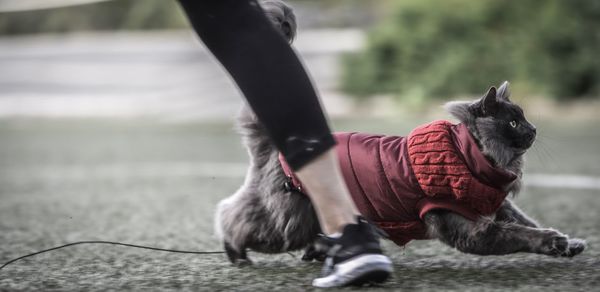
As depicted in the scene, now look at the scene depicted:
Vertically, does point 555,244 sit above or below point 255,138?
below

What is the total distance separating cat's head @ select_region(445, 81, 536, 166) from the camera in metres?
2.22

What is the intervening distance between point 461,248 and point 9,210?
247cm

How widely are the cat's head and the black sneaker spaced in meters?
0.42

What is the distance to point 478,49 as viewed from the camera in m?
11.4

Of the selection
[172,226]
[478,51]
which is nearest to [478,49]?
[478,51]

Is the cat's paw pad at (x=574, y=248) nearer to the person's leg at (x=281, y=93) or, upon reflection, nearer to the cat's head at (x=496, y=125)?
the cat's head at (x=496, y=125)

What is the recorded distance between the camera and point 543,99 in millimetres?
10477

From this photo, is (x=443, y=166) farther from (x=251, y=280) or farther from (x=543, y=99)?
(x=543, y=99)

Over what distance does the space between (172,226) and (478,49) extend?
863 centimetres

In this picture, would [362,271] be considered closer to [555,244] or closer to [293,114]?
[293,114]

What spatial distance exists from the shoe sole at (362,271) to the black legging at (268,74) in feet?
0.84

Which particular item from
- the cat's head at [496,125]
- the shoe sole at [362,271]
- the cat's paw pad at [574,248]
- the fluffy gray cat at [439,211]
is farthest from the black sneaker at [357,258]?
the cat's paw pad at [574,248]

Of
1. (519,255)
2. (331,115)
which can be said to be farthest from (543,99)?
(519,255)

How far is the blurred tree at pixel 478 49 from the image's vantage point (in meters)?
10.1
